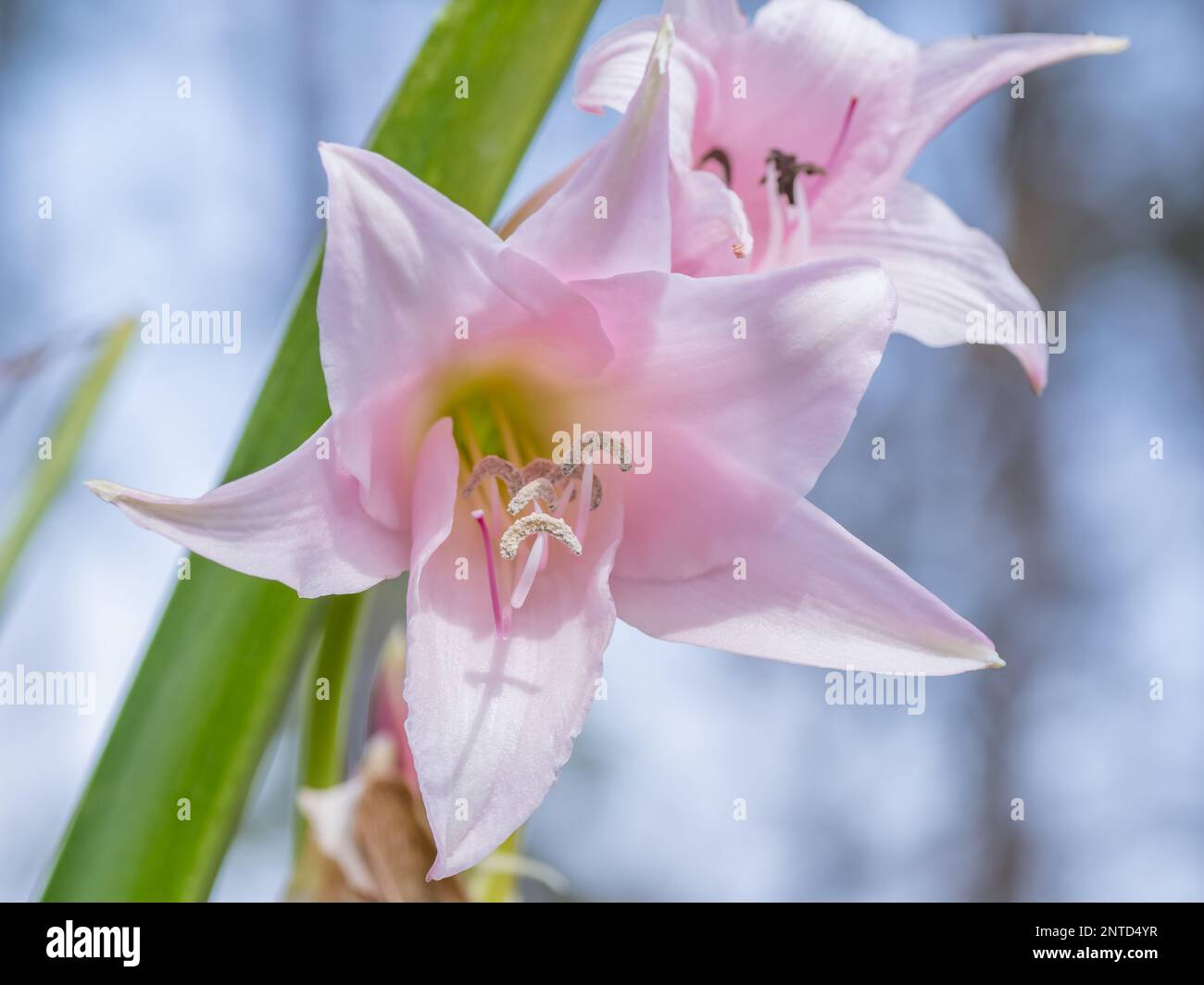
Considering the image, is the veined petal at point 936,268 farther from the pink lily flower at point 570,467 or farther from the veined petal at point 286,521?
the veined petal at point 286,521

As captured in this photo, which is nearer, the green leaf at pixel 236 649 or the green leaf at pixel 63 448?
the green leaf at pixel 236 649

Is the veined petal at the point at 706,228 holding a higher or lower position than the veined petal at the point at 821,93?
→ lower

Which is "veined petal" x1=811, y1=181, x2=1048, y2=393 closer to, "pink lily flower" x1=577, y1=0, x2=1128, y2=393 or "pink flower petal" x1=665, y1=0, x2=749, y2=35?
"pink lily flower" x1=577, y1=0, x2=1128, y2=393

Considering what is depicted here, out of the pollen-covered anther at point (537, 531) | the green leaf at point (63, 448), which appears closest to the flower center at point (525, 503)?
the pollen-covered anther at point (537, 531)

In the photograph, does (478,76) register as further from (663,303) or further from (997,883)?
(997,883)

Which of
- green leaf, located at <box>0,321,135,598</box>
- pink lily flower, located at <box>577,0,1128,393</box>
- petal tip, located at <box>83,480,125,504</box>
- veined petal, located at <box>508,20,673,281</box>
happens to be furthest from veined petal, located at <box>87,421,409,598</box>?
green leaf, located at <box>0,321,135,598</box>

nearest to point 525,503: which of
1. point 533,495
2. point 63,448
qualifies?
point 533,495
